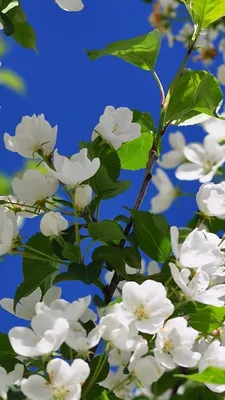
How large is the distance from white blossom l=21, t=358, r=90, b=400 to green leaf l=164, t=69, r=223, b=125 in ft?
1.11

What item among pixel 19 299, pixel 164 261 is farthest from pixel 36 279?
pixel 164 261

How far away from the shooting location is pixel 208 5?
0.80 m

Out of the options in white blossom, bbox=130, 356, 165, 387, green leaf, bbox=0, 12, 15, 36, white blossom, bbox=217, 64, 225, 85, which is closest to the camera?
white blossom, bbox=130, 356, 165, 387

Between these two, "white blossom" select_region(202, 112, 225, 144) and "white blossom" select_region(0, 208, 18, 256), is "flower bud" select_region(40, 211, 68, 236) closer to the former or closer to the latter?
"white blossom" select_region(0, 208, 18, 256)

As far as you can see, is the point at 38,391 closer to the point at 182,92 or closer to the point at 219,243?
the point at 219,243

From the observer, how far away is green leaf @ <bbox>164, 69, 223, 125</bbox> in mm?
782

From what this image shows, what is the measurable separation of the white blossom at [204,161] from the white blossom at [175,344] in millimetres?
252

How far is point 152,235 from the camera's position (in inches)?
27.7

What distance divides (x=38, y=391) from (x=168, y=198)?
0.42m

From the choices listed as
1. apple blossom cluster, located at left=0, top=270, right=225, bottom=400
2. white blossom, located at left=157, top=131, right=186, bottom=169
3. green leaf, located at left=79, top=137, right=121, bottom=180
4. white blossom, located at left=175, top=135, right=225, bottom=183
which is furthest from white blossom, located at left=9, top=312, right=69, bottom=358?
white blossom, located at left=157, top=131, right=186, bottom=169

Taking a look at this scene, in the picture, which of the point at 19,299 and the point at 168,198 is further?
the point at 168,198

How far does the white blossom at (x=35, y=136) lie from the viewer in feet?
2.44

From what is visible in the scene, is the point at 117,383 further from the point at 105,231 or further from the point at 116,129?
the point at 116,129

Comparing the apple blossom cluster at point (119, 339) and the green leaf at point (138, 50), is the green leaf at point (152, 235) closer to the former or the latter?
the apple blossom cluster at point (119, 339)
